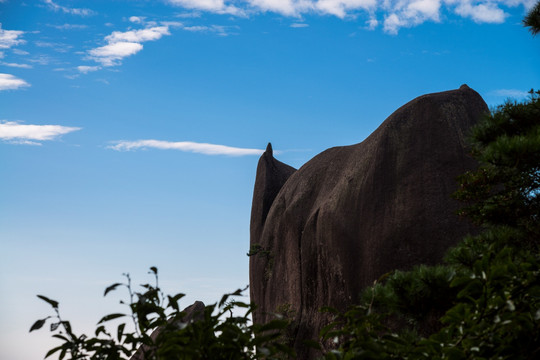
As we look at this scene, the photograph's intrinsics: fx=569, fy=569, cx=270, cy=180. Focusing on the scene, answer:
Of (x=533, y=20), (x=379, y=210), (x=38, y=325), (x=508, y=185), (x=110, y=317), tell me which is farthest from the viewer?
(x=379, y=210)

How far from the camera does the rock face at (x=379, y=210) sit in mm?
11758

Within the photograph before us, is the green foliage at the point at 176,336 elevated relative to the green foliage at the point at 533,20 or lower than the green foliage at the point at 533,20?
lower

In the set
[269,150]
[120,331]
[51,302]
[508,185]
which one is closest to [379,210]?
[508,185]

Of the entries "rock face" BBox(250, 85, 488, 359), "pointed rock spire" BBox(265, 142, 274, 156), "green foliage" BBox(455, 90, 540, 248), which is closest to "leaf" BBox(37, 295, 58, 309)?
"green foliage" BBox(455, 90, 540, 248)

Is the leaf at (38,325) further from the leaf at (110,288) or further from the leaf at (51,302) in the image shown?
the leaf at (110,288)

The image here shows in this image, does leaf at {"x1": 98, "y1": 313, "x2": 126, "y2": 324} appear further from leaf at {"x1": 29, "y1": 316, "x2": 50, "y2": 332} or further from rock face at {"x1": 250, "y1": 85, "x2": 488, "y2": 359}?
rock face at {"x1": 250, "y1": 85, "x2": 488, "y2": 359}

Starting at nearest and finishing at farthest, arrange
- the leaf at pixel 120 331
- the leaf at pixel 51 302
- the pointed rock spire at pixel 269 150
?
the leaf at pixel 51 302
the leaf at pixel 120 331
the pointed rock spire at pixel 269 150

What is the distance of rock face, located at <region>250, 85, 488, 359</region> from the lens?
11.8 meters

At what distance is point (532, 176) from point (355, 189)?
19.8ft

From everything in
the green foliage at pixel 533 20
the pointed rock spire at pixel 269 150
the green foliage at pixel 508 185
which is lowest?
the green foliage at pixel 508 185

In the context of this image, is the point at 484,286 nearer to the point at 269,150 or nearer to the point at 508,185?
the point at 508,185

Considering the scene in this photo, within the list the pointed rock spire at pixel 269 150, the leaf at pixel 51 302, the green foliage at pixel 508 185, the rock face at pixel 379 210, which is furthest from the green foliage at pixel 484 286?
the pointed rock spire at pixel 269 150

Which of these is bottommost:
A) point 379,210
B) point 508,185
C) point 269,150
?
point 508,185

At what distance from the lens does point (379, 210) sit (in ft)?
40.6
